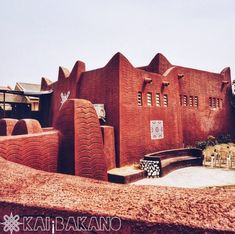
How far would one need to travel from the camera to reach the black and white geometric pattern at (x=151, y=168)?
40.1 ft

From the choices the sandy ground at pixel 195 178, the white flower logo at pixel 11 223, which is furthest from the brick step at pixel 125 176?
the white flower logo at pixel 11 223

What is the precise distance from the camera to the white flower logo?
212 cm

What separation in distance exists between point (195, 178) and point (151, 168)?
2.28 metres

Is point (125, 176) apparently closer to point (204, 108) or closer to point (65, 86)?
point (65, 86)

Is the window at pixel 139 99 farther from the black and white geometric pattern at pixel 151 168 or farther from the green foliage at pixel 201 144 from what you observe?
the green foliage at pixel 201 144

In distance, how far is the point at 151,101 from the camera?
16.0 meters

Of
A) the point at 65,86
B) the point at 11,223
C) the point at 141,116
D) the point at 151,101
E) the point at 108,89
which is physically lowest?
the point at 11,223

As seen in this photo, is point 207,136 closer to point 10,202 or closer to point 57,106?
point 57,106

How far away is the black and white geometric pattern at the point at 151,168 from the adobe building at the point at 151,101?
146 centimetres

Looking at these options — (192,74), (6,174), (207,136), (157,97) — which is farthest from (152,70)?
(6,174)

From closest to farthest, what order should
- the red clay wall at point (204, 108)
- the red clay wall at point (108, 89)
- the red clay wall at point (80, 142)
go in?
the red clay wall at point (80, 142) → the red clay wall at point (108, 89) → the red clay wall at point (204, 108)

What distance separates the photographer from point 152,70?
60.8 feet

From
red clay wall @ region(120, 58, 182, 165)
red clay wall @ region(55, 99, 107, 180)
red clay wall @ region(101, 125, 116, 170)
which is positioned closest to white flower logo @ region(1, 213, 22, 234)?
red clay wall @ region(55, 99, 107, 180)

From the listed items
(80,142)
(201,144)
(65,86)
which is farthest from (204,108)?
(80,142)
